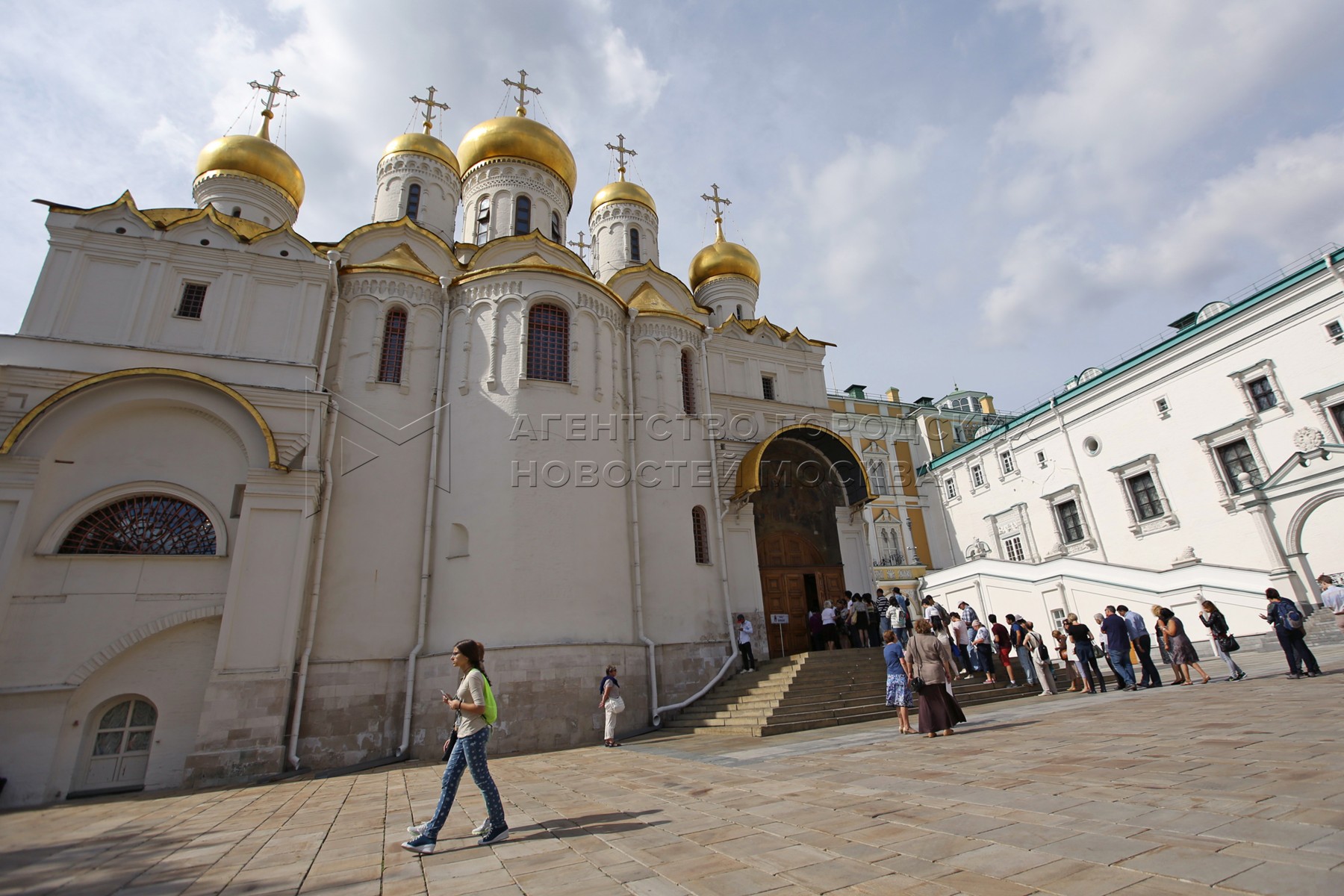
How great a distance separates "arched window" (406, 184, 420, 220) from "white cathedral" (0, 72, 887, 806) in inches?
104

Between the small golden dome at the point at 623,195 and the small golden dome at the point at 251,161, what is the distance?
30.6ft

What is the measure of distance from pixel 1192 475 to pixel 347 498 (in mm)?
25544

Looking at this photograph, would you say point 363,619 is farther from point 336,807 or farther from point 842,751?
point 842,751

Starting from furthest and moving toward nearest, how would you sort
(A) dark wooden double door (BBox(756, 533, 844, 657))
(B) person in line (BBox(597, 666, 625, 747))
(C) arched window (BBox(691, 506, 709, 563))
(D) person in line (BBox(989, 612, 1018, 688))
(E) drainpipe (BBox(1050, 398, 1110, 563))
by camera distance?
(E) drainpipe (BBox(1050, 398, 1110, 563)) < (A) dark wooden double door (BBox(756, 533, 844, 657)) < (C) arched window (BBox(691, 506, 709, 563)) < (D) person in line (BBox(989, 612, 1018, 688)) < (B) person in line (BBox(597, 666, 625, 747))

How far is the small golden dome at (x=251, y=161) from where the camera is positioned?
18.3m

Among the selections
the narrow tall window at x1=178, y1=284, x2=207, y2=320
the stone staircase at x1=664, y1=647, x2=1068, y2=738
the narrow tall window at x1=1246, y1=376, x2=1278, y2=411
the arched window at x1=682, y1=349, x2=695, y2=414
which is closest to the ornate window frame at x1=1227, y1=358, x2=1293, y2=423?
the narrow tall window at x1=1246, y1=376, x2=1278, y2=411

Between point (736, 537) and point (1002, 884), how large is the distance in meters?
14.0

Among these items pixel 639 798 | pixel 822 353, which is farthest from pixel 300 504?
pixel 822 353

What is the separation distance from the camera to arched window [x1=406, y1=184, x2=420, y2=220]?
20156 millimetres

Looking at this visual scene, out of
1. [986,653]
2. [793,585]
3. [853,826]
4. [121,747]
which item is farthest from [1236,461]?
[121,747]

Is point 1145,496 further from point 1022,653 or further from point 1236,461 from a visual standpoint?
point 1022,653

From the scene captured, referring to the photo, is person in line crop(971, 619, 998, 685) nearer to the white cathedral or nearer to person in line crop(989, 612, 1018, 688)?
person in line crop(989, 612, 1018, 688)

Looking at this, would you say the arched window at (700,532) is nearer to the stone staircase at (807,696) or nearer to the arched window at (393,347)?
the stone staircase at (807,696)

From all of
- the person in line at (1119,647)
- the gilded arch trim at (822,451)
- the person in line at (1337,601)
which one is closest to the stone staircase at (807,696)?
the person in line at (1119,647)
